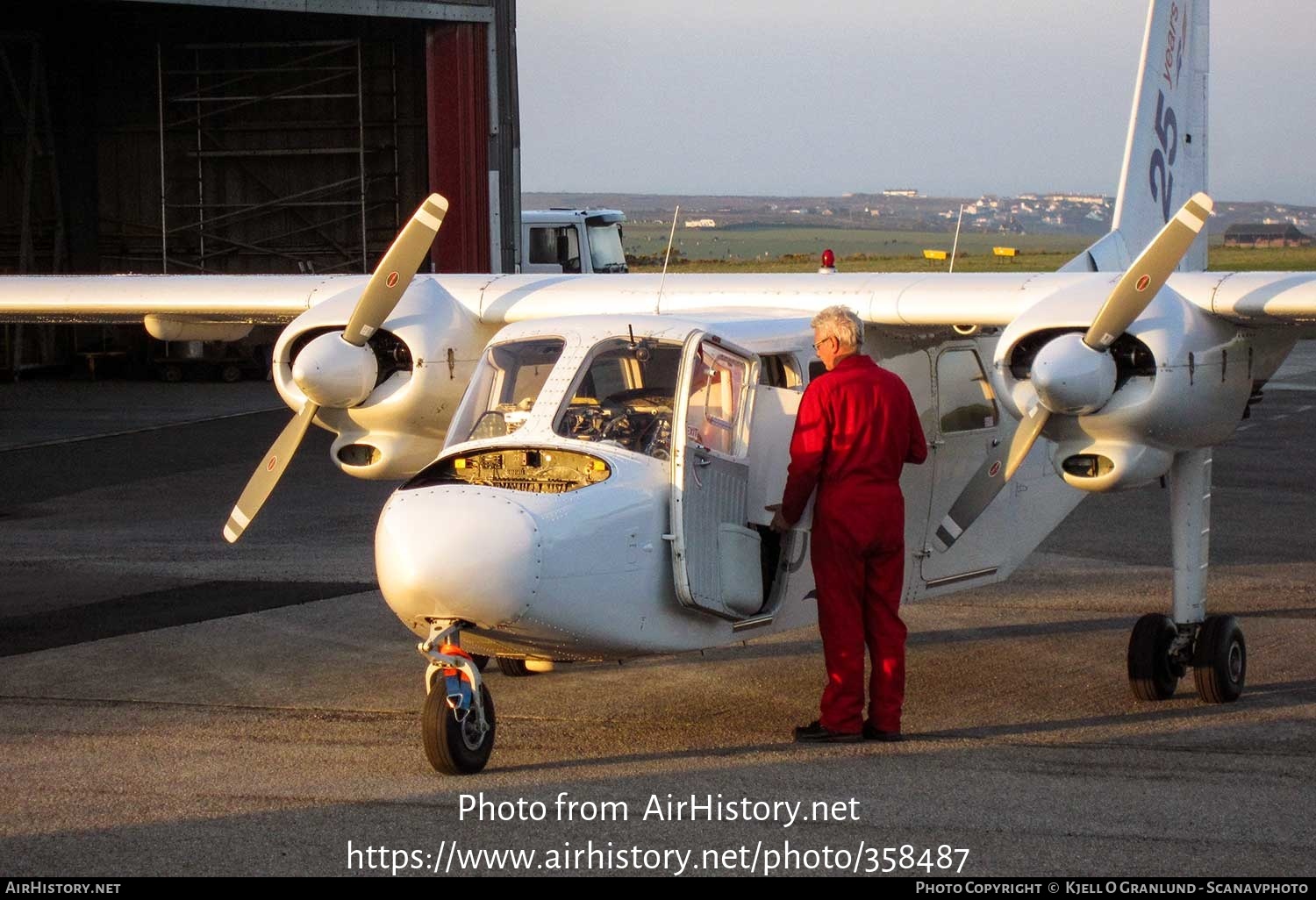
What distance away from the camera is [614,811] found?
6.87m

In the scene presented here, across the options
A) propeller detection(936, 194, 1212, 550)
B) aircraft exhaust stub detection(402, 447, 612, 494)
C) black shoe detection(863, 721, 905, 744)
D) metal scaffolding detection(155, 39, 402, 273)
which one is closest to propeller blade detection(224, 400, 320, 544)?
aircraft exhaust stub detection(402, 447, 612, 494)

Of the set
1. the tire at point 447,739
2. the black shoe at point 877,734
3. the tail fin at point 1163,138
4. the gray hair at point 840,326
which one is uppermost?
the tail fin at point 1163,138

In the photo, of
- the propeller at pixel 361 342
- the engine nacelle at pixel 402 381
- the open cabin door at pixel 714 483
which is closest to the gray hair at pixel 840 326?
the open cabin door at pixel 714 483

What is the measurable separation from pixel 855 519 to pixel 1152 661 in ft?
7.96

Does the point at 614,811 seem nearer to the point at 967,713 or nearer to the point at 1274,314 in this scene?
the point at 967,713

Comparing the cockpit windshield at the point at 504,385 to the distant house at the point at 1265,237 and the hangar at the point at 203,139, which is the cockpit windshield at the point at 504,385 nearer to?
the hangar at the point at 203,139

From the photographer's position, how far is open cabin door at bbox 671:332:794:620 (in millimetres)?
7691

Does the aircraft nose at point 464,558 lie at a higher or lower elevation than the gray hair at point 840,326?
lower

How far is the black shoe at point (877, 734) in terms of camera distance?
26.3 ft

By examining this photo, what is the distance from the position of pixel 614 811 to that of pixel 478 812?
0.58 meters

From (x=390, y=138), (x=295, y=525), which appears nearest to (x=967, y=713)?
(x=295, y=525)

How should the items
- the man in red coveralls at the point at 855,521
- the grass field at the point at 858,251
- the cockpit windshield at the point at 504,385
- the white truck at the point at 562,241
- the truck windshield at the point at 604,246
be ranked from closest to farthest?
the man in red coveralls at the point at 855,521 → the cockpit windshield at the point at 504,385 → the grass field at the point at 858,251 → the white truck at the point at 562,241 → the truck windshield at the point at 604,246

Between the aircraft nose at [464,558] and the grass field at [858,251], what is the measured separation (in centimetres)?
329

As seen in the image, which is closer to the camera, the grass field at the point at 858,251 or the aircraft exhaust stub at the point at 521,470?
the aircraft exhaust stub at the point at 521,470
